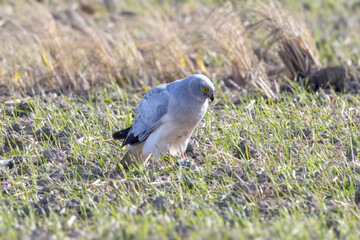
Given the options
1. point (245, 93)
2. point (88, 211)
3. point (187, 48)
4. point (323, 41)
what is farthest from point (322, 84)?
point (88, 211)

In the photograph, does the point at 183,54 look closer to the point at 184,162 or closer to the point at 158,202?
the point at 184,162

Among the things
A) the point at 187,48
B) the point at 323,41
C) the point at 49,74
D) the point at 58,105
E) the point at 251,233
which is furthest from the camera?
the point at 323,41

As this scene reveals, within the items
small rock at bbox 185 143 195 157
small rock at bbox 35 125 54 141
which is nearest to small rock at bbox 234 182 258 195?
small rock at bbox 185 143 195 157

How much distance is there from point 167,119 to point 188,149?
544 millimetres

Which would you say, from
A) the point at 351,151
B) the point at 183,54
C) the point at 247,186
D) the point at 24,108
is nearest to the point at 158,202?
the point at 247,186

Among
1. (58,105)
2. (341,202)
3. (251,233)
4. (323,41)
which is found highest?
(58,105)

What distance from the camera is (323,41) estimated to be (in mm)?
9914

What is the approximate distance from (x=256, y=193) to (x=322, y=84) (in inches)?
121

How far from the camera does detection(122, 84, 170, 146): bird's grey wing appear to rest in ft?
17.2

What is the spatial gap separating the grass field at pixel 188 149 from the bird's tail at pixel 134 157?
0.10m

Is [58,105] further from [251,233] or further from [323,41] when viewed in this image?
[323,41]

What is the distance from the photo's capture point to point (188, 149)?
563cm

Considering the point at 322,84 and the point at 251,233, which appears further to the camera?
the point at 322,84

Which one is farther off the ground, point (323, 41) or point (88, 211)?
point (88, 211)
